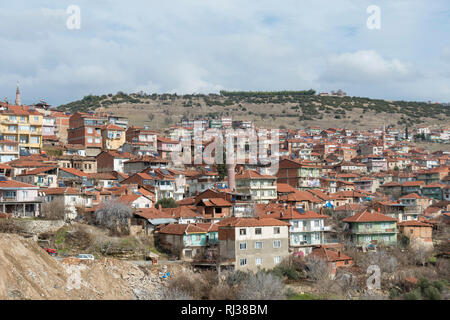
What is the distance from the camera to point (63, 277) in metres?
34.1

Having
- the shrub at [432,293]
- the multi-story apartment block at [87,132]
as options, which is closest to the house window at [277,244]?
the shrub at [432,293]

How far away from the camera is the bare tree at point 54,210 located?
143 ft

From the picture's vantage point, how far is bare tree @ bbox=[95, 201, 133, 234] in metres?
43.8

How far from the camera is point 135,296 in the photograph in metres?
35.5

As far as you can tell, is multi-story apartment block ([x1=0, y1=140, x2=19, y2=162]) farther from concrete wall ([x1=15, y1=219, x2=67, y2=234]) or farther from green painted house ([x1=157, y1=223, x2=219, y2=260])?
green painted house ([x1=157, y1=223, x2=219, y2=260])

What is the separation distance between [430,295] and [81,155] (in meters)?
44.0

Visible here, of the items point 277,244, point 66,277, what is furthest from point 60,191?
point 277,244

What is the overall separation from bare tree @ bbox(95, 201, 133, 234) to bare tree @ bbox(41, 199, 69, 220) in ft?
8.14

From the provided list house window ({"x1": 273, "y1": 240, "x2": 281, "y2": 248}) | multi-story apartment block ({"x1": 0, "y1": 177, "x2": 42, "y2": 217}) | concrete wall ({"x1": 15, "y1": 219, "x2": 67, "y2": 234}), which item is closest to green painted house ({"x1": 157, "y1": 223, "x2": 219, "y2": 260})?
house window ({"x1": 273, "y1": 240, "x2": 281, "y2": 248})

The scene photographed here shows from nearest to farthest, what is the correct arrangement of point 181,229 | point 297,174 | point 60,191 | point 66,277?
point 66,277 < point 181,229 < point 60,191 < point 297,174

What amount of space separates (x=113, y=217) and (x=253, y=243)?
11.0 m

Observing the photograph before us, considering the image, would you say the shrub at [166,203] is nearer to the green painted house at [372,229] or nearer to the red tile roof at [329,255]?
the red tile roof at [329,255]

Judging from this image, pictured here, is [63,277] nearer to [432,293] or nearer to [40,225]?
[40,225]

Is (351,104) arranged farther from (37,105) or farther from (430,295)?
(430,295)
